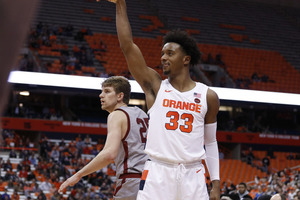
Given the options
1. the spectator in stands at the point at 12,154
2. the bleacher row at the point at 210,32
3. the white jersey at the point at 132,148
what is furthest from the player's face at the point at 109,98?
the bleacher row at the point at 210,32

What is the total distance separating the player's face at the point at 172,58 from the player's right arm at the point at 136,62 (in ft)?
0.33

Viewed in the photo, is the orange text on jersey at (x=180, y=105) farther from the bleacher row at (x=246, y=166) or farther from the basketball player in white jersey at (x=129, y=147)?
the bleacher row at (x=246, y=166)

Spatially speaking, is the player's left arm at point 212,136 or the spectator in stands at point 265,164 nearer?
the player's left arm at point 212,136

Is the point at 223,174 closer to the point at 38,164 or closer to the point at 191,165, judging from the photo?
Answer: the point at 38,164

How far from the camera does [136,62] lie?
3160 mm

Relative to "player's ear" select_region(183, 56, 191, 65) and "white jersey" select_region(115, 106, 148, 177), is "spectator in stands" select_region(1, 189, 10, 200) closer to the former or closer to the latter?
"white jersey" select_region(115, 106, 148, 177)

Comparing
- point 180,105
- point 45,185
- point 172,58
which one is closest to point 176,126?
point 180,105

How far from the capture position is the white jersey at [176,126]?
3047 millimetres

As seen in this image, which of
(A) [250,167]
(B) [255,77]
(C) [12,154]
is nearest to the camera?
(C) [12,154]

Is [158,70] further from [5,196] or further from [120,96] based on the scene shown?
[120,96]

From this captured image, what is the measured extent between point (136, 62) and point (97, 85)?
16786 mm

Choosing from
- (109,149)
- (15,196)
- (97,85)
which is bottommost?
(15,196)

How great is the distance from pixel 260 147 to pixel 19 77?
13054 mm

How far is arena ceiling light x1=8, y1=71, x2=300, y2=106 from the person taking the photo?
1928 cm
